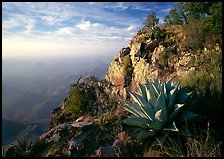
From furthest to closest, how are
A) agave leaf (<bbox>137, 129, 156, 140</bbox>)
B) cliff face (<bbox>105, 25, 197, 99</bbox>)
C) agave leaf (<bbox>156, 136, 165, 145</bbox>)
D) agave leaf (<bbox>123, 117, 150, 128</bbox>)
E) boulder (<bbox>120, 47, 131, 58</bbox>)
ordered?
boulder (<bbox>120, 47, 131, 58</bbox>), cliff face (<bbox>105, 25, 197, 99</bbox>), agave leaf (<bbox>123, 117, 150, 128</bbox>), agave leaf (<bbox>137, 129, 156, 140</bbox>), agave leaf (<bbox>156, 136, 165, 145</bbox>)

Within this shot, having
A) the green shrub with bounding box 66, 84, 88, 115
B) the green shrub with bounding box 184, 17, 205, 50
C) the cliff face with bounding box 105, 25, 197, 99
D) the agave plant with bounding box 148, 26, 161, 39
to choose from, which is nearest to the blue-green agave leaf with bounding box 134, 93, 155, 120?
the cliff face with bounding box 105, 25, 197, 99

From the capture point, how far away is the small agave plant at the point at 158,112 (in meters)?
4.04

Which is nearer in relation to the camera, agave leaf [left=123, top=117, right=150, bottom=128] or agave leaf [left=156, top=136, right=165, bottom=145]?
agave leaf [left=156, top=136, right=165, bottom=145]

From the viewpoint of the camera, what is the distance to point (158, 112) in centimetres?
401

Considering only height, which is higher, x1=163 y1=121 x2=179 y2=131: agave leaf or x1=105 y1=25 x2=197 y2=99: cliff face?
x1=105 y1=25 x2=197 y2=99: cliff face

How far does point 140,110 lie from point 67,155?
58.9 inches

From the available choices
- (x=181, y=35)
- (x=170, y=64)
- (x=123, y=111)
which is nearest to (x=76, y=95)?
(x=170, y=64)

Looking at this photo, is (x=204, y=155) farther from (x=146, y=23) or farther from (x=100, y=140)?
(x=146, y=23)

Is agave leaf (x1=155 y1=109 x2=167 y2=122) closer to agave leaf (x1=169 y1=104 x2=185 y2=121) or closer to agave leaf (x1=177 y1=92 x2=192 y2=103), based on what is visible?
agave leaf (x1=169 y1=104 x2=185 y2=121)

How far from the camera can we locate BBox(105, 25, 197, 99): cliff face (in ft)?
31.7

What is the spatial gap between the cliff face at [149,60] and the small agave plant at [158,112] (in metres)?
4.14

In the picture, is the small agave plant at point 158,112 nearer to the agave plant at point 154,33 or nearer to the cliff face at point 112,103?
the cliff face at point 112,103

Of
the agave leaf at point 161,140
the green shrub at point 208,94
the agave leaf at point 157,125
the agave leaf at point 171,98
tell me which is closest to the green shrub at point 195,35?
the green shrub at point 208,94

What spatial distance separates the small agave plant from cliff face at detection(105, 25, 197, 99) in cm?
414
